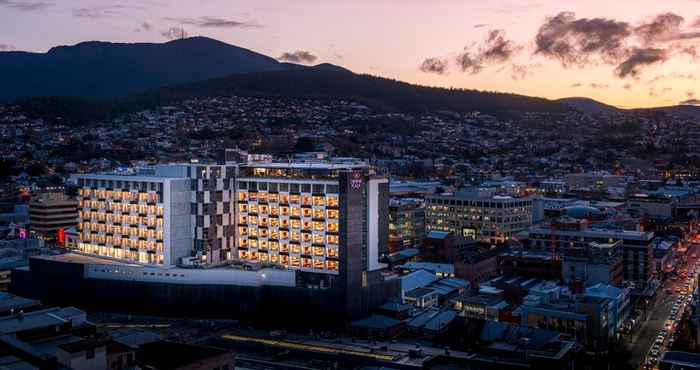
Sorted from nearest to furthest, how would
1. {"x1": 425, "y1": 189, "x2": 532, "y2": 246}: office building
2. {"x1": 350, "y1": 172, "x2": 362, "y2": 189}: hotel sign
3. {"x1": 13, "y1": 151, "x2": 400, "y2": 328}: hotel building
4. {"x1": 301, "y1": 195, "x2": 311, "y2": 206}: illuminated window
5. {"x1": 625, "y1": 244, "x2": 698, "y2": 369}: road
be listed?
{"x1": 625, "y1": 244, "x2": 698, "y2": 369}: road → {"x1": 13, "y1": 151, "x2": 400, "y2": 328}: hotel building → {"x1": 350, "y1": 172, "x2": 362, "y2": 189}: hotel sign → {"x1": 301, "y1": 195, "x2": 311, "y2": 206}: illuminated window → {"x1": 425, "y1": 189, "x2": 532, "y2": 246}: office building

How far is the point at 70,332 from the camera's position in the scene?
24.6 m

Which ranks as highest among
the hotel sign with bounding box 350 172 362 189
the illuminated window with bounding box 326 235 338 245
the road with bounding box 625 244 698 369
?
the hotel sign with bounding box 350 172 362 189

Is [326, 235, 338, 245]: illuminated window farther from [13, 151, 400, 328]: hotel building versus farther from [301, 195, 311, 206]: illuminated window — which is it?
[301, 195, 311, 206]: illuminated window

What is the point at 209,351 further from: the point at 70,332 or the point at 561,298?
the point at 561,298

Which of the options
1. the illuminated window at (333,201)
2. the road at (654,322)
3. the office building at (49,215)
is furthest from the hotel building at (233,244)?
the office building at (49,215)

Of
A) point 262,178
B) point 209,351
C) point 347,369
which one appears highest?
point 262,178

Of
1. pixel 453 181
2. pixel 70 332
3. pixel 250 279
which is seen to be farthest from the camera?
pixel 453 181

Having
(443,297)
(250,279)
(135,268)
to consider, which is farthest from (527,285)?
(135,268)

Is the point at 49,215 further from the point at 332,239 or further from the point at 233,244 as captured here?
the point at 332,239

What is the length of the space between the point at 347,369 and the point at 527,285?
58.9 feet

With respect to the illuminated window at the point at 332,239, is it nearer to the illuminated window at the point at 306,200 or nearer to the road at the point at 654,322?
the illuminated window at the point at 306,200

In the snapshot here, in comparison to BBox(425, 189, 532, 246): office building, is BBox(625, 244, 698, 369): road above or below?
below

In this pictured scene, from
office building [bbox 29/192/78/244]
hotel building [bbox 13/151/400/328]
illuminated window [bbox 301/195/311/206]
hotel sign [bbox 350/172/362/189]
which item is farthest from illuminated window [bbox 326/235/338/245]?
office building [bbox 29/192/78/244]

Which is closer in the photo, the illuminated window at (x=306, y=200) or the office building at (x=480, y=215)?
the illuminated window at (x=306, y=200)
